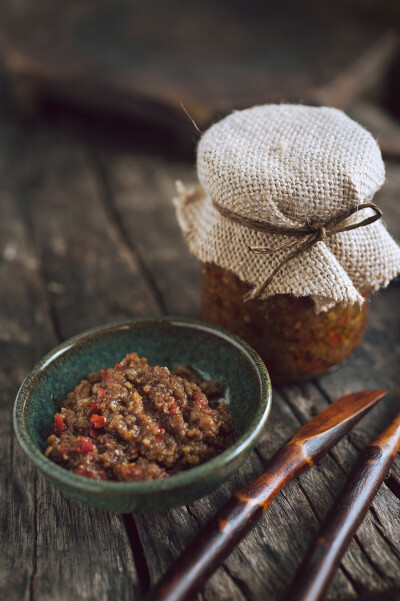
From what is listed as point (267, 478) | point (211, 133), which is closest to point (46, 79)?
point (211, 133)

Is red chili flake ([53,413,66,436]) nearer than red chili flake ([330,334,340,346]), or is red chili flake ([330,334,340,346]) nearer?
red chili flake ([53,413,66,436])

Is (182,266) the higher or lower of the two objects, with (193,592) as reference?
lower

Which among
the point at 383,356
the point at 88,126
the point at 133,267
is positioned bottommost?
the point at 88,126

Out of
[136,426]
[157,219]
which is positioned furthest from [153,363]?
[157,219]

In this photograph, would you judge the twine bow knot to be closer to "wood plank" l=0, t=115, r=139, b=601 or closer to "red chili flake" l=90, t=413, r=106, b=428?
"red chili flake" l=90, t=413, r=106, b=428

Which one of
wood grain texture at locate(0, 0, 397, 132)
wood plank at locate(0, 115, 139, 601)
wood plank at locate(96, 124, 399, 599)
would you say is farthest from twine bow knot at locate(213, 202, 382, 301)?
wood grain texture at locate(0, 0, 397, 132)

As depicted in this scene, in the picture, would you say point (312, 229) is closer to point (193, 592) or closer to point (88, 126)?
point (193, 592)

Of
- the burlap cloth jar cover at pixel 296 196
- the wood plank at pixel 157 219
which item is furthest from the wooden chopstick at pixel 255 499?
the wood plank at pixel 157 219
